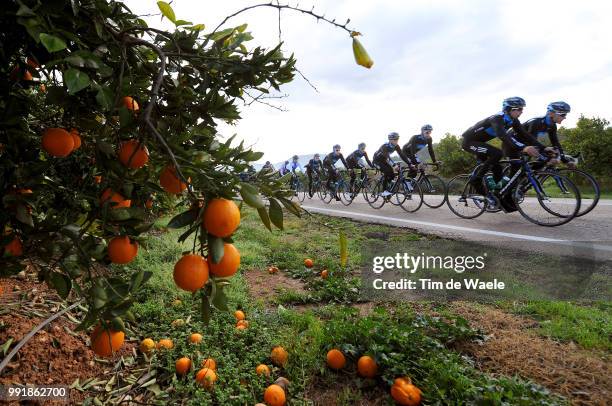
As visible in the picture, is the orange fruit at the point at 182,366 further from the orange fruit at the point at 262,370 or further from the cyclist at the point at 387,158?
the cyclist at the point at 387,158

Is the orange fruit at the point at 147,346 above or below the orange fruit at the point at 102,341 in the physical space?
below

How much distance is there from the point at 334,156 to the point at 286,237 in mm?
7366

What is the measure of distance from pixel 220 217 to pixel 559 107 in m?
7.25

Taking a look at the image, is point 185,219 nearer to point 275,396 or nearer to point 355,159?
point 275,396

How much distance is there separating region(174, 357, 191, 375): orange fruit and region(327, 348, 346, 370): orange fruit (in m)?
0.93

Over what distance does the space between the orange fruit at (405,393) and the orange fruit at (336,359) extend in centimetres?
39

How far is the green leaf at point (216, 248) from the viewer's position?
34.9 inches

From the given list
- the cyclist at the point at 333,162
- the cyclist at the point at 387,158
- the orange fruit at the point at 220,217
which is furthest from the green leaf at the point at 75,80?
the cyclist at the point at 333,162

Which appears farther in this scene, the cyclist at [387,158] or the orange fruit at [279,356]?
the cyclist at [387,158]

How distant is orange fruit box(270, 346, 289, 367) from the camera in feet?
8.04

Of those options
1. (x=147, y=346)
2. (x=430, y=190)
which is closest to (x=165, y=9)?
(x=147, y=346)

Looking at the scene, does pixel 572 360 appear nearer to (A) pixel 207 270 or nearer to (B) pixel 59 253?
(A) pixel 207 270

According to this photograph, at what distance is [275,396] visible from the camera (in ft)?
6.77

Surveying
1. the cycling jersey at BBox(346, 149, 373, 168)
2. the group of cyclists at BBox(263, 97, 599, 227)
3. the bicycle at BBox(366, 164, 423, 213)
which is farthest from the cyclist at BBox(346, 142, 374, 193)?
the group of cyclists at BBox(263, 97, 599, 227)
